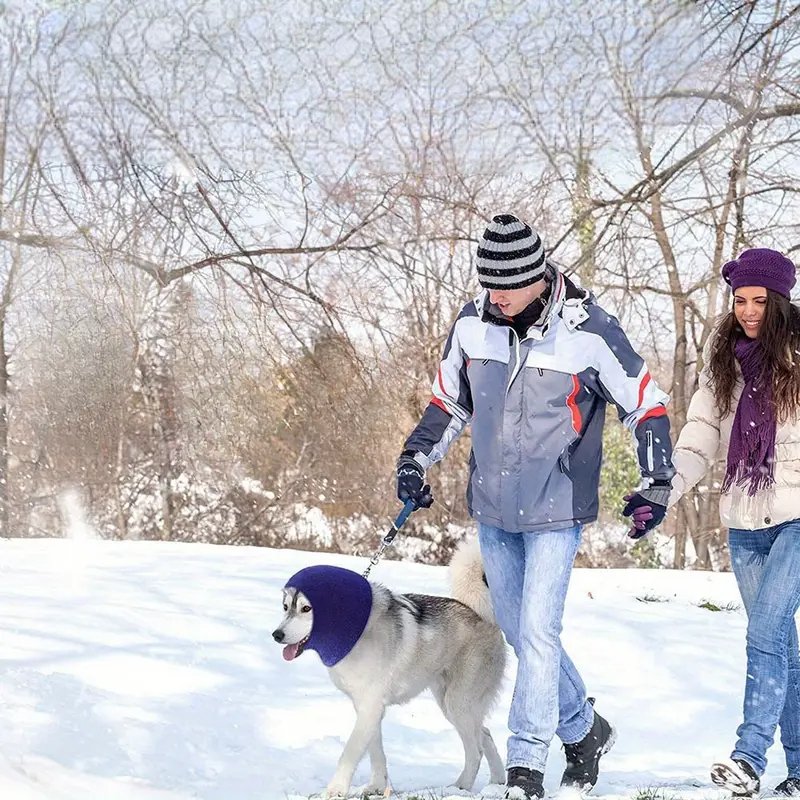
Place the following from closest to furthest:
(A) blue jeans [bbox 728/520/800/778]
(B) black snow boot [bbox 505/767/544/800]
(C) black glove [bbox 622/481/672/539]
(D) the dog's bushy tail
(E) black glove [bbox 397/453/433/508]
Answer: (B) black snow boot [bbox 505/767/544/800] < (C) black glove [bbox 622/481/672/539] < (A) blue jeans [bbox 728/520/800/778] < (E) black glove [bbox 397/453/433/508] < (D) the dog's bushy tail

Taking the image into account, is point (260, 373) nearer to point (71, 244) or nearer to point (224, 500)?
point (224, 500)

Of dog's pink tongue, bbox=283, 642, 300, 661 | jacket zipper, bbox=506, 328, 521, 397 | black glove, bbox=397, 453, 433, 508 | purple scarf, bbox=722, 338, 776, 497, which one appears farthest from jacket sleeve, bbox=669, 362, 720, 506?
dog's pink tongue, bbox=283, 642, 300, 661

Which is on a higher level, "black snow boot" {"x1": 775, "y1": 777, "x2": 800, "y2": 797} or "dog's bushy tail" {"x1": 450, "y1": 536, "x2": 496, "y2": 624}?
"dog's bushy tail" {"x1": 450, "y1": 536, "x2": 496, "y2": 624}

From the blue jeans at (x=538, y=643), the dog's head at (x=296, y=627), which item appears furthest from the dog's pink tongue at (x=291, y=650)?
the blue jeans at (x=538, y=643)

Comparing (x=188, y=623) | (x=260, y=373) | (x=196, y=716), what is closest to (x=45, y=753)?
(x=196, y=716)

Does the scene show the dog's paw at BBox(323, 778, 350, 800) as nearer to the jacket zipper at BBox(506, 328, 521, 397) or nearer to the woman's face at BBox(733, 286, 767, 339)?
the jacket zipper at BBox(506, 328, 521, 397)

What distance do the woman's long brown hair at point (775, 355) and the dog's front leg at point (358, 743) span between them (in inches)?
65.7

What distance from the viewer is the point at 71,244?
1025 centimetres

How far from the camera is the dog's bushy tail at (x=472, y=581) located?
3.69 m

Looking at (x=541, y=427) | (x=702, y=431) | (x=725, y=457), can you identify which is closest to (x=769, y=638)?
(x=725, y=457)

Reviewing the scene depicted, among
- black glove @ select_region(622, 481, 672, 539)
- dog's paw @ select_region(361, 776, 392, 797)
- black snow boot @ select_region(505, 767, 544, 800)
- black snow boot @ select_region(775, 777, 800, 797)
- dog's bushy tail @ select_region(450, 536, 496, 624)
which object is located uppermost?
black glove @ select_region(622, 481, 672, 539)

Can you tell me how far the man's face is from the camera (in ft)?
10.0

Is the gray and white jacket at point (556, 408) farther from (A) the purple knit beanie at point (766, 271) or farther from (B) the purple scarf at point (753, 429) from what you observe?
(A) the purple knit beanie at point (766, 271)

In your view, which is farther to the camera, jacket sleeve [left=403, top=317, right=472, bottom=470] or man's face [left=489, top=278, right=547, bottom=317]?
jacket sleeve [left=403, top=317, right=472, bottom=470]
